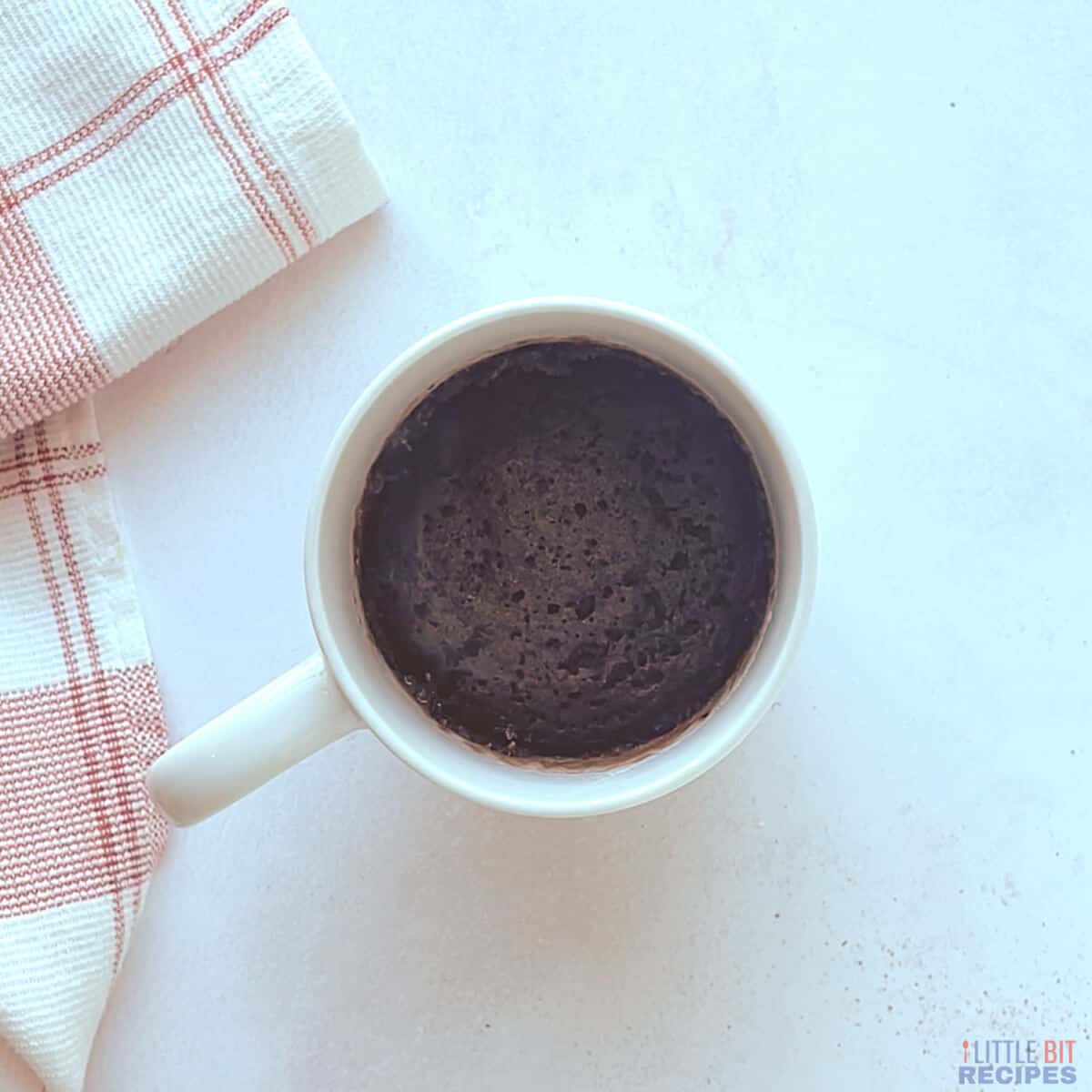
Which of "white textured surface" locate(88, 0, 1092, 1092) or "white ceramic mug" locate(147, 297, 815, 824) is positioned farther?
"white textured surface" locate(88, 0, 1092, 1092)

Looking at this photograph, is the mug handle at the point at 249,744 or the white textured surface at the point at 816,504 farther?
the white textured surface at the point at 816,504

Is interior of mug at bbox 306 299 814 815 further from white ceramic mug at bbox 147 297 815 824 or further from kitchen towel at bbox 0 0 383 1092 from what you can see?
kitchen towel at bbox 0 0 383 1092

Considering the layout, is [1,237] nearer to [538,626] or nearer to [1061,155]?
[538,626]

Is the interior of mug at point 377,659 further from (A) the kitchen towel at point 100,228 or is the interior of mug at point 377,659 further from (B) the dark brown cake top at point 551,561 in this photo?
(A) the kitchen towel at point 100,228

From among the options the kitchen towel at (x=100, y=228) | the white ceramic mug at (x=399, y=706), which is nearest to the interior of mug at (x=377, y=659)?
the white ceramic mug at (x=399, y=706)

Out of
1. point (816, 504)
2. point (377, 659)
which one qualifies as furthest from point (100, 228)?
point (816, 504)

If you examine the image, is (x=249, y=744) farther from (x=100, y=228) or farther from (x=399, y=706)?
(x=100, y=228)

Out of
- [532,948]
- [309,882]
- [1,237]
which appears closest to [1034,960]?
[532,948]

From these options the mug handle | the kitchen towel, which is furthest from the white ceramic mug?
the kitchen towel
